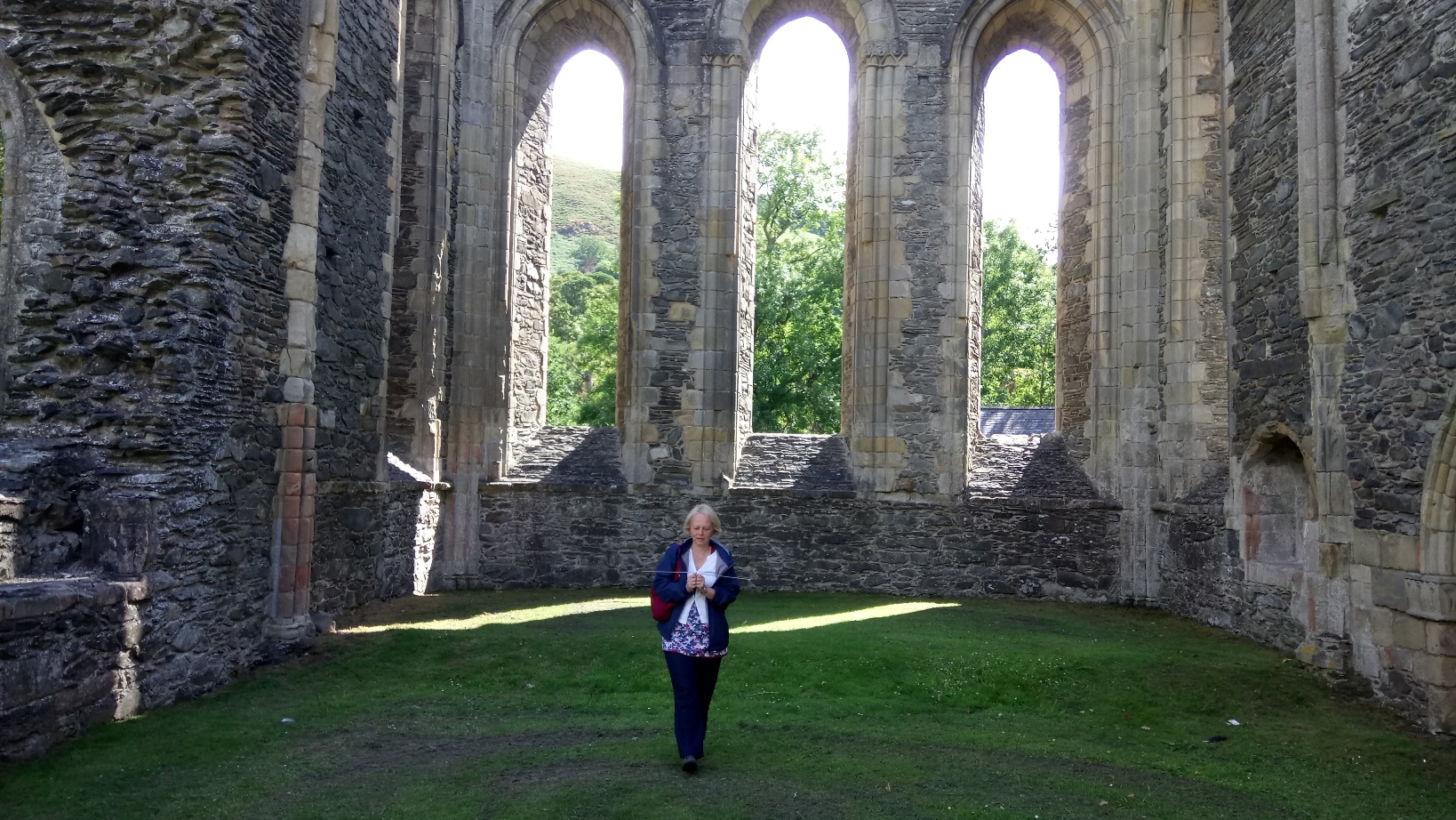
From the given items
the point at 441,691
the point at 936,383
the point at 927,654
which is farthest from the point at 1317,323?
the point at 441,691

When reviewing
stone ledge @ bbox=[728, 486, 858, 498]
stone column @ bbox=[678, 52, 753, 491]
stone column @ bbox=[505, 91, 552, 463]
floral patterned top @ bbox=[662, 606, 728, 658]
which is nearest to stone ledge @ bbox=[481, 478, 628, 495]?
stone column @ bbox=[505, 91, 552, 463]

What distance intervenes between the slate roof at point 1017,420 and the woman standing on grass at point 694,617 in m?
21.4

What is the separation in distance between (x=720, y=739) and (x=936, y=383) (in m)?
7.15

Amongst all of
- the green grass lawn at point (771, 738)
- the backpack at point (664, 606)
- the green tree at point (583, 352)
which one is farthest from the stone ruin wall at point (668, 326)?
the green tree at point (583, 352)

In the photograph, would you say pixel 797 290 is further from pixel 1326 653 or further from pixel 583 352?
pixel 1326 653

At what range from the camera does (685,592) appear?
16.0 feet

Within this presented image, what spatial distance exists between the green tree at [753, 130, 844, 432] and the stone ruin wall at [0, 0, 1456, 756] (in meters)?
5.48

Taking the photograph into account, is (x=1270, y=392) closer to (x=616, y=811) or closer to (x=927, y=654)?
(x=927, y=654)

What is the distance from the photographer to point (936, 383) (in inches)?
473

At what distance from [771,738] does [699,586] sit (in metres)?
1.39

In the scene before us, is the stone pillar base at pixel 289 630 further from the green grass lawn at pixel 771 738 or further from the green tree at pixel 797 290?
the green tree at pixel 797 290

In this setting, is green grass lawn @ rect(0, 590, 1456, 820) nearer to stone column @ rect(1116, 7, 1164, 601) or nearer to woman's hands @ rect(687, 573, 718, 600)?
woman's hands @ rect(687, 573, 718, 600)

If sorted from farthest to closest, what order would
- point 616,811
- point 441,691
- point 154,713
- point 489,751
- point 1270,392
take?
point 1270,392 → point 441,691 → point 154,713 → point 489,751 → point 616,811

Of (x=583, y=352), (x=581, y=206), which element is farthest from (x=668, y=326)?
(x=581, y=206)
